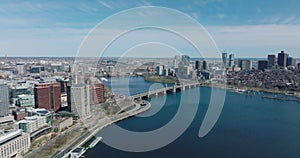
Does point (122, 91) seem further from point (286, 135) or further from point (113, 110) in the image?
point (286, 135)

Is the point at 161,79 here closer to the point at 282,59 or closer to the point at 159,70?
the point at 159,70

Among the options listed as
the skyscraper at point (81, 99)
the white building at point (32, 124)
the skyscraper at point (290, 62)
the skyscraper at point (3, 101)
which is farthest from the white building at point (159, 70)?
the skyscraper at point (290, 62)

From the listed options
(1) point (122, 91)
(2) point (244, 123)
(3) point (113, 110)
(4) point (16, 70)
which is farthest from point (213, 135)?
(4) point (16, 70)

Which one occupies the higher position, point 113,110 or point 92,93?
point 92,93

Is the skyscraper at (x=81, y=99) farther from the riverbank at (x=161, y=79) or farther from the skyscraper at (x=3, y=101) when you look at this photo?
the riverbank at (x=161, y=79)

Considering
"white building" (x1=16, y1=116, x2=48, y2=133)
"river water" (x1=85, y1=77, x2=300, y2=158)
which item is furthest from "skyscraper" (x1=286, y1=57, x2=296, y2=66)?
"white building" (x1=16, y1=116, x2=48, y2=133)
